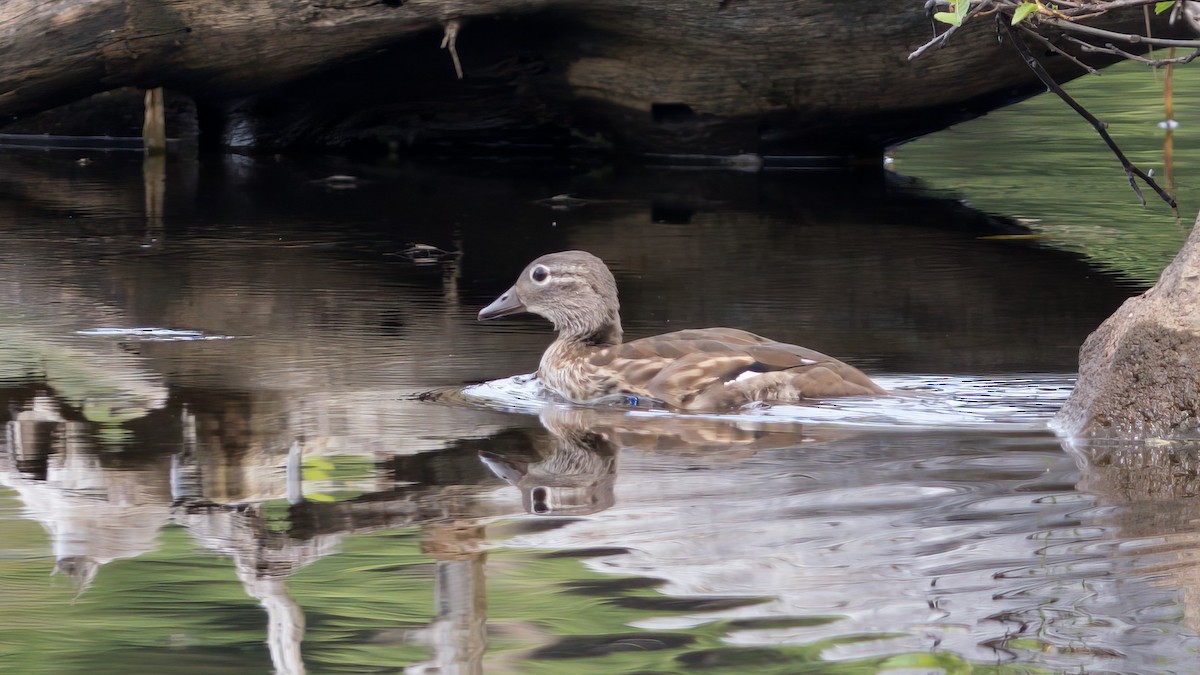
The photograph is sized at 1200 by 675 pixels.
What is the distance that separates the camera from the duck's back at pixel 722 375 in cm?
625

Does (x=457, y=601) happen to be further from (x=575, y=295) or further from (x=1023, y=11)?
(x=575, y=295)

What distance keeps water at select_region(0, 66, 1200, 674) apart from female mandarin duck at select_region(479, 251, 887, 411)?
0.46 feet

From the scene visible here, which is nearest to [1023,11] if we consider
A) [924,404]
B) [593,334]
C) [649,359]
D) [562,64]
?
[924,404]

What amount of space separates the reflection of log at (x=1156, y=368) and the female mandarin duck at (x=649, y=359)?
949mm

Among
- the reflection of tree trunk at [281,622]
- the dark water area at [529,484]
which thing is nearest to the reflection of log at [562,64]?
the dark water area at [529,484]

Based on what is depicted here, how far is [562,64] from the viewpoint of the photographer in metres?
Answer: 14.0

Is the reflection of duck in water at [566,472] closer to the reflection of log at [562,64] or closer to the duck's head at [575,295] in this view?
the duck's head at [575,295]

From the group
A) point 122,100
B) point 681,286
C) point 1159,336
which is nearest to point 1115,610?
point 1159,336

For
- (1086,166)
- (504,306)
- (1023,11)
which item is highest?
(1086,166)

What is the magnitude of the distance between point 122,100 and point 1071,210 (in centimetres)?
924

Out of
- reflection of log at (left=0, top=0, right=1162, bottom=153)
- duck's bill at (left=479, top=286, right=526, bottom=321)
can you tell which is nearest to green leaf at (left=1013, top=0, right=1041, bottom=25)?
duck's bill at (left=479, top=286, right=526, bottom=321)

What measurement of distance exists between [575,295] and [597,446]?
1.52 metres

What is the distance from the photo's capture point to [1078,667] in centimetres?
338

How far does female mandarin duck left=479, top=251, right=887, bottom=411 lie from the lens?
626 cm
